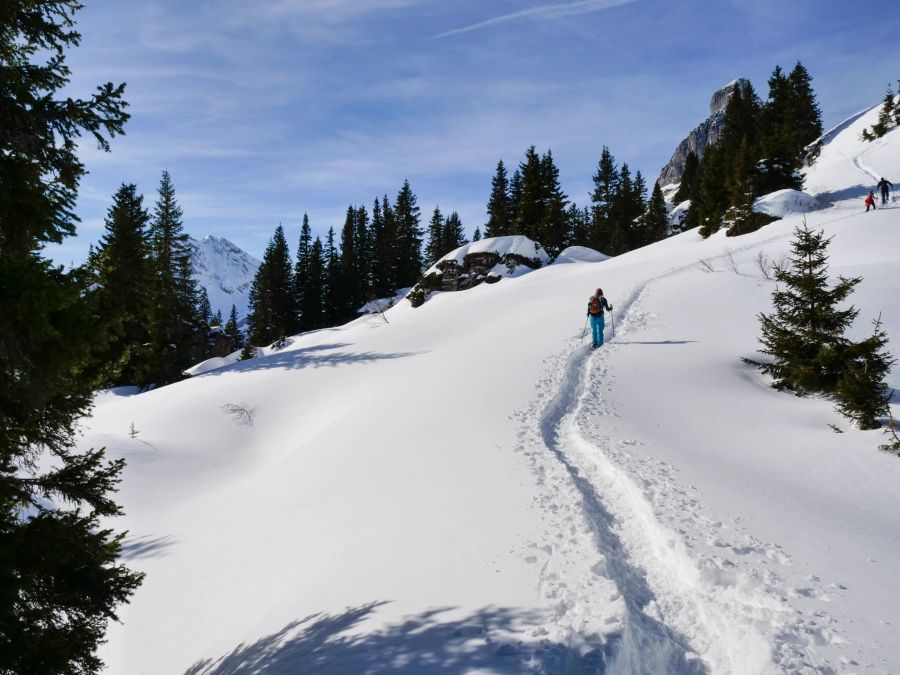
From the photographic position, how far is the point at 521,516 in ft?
22.9

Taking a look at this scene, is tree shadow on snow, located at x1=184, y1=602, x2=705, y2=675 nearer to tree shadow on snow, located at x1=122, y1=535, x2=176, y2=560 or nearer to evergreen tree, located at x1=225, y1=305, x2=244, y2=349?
tree shadow on snow, located at x1=122, y1=535, x2=176, y2=560

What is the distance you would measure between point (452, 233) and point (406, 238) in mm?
11353

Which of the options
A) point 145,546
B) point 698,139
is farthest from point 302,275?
point 698,139

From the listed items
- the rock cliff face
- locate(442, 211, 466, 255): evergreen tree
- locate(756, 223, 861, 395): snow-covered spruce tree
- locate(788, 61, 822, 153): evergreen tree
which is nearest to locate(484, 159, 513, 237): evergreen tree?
locate(442, 211, 466, 255): evergreen tree

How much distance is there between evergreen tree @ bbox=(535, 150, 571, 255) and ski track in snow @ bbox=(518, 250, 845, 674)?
136 feet

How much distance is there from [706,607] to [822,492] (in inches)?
178

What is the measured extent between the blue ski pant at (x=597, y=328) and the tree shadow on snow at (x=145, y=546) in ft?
46.0

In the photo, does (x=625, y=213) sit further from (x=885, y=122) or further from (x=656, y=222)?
(x=885, y=122)

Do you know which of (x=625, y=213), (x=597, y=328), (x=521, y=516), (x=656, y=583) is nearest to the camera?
(x=656, y=583)

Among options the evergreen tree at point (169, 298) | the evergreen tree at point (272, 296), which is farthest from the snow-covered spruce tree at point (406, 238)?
the evergreen tree at point (169, 298)

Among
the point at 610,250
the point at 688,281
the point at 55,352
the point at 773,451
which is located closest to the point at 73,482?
the point at 55,352

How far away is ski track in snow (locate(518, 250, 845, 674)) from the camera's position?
14.2ft

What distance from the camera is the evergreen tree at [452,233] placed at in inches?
2879

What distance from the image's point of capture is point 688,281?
23.9 m
